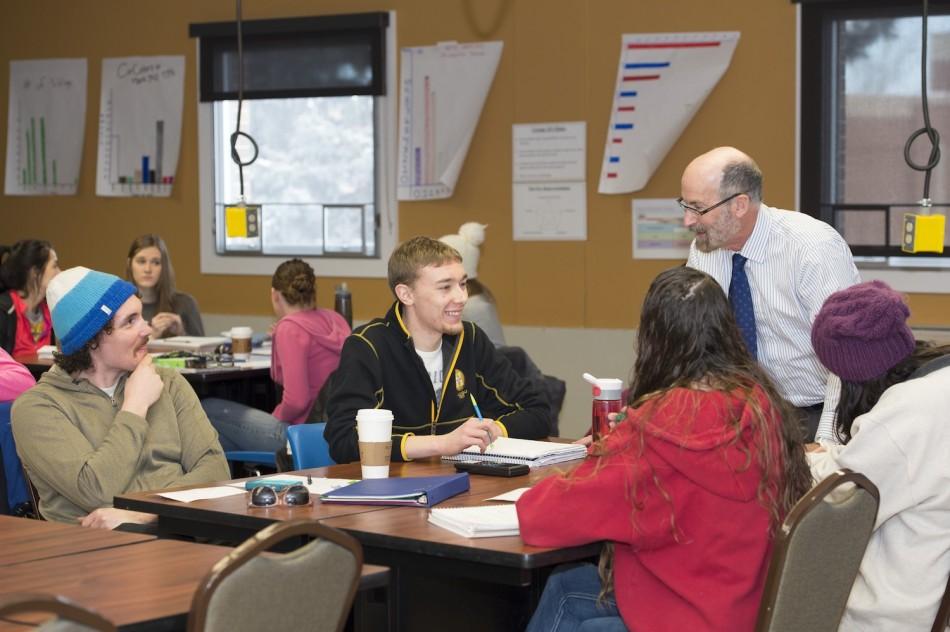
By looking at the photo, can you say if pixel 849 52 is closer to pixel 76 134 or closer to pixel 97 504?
pixel 97 504

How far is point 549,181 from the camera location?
21.6ft

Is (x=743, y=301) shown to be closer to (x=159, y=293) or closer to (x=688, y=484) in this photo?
(x=688, y=484)

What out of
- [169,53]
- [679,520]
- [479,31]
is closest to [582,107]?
[479,31]

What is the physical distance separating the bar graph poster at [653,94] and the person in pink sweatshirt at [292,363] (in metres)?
1.66

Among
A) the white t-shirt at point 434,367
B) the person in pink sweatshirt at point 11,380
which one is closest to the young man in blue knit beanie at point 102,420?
the white t-shirt at point 434,367

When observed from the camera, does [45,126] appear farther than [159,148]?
Yes

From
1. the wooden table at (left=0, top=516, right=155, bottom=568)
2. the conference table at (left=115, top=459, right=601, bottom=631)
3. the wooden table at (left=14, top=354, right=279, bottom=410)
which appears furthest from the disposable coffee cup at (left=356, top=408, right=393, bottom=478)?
the wooden table at (left=14, top=354, right=279, bottom=410)

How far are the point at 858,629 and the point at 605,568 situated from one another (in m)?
0.53

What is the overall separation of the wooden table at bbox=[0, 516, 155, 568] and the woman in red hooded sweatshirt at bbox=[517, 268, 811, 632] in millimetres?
774

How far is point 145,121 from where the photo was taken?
25.5 feet

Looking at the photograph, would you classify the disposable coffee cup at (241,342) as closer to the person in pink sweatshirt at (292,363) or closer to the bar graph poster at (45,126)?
the person in pink sweatshirt at (292,363)

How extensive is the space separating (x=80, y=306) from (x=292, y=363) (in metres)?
2.01

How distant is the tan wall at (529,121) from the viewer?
6102 millimetres

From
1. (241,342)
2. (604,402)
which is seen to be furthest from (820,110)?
(604,402)
